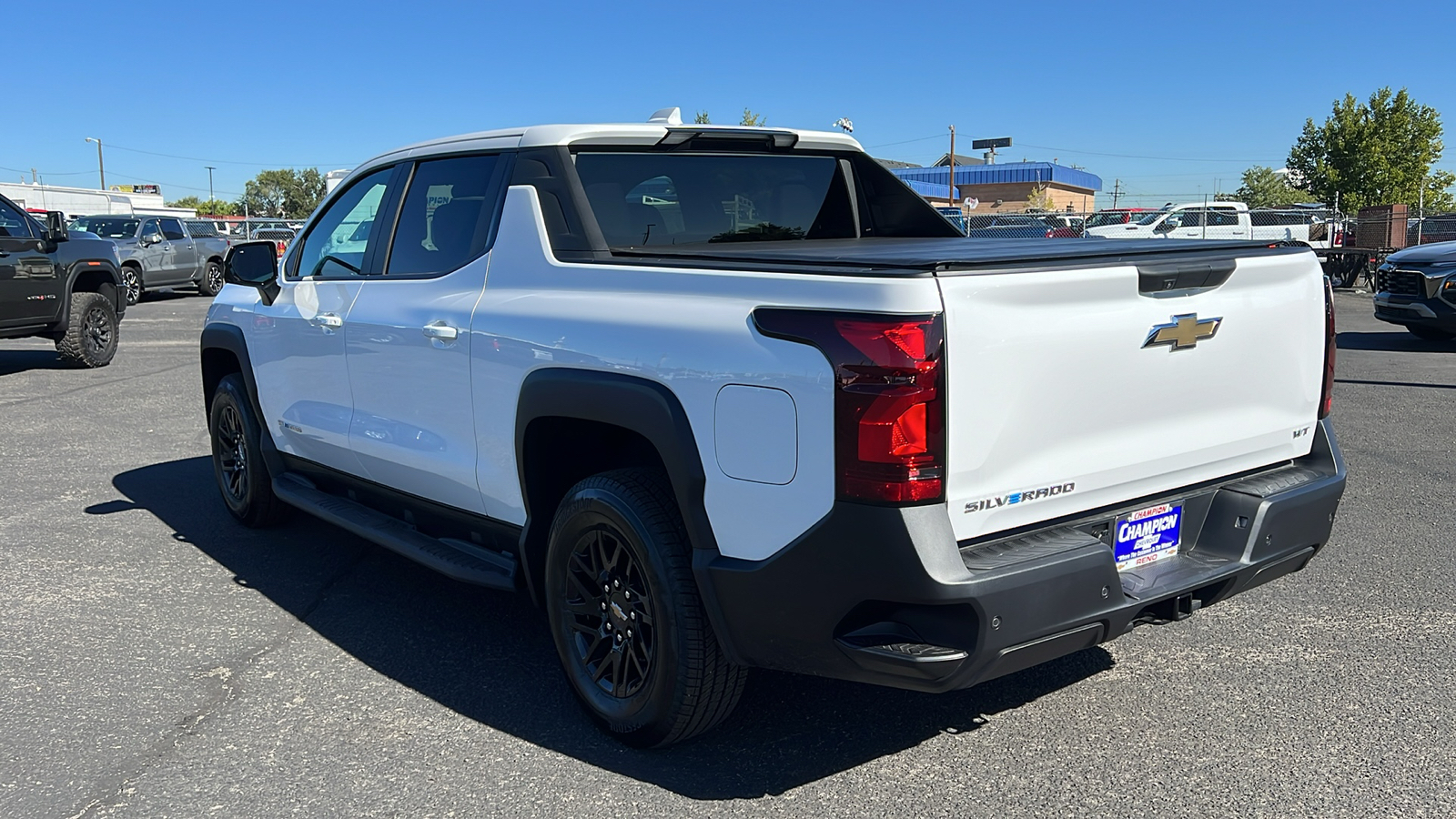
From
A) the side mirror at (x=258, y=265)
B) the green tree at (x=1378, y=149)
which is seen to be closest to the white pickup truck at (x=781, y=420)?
the side mirror at (x=258, y=265)

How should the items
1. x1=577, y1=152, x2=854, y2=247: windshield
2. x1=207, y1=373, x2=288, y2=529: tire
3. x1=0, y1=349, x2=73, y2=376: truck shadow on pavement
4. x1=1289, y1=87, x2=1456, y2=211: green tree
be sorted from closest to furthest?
x1=577, y1=152, x2=854, y2=247: windshield
x1=207, y1=373, x2=288, y2=529: tire
x1=0, y1=349, x2=73, y2=376: truck shadow on pavement
x1=1289, y1=87, x2=1456, y2=211: green tree

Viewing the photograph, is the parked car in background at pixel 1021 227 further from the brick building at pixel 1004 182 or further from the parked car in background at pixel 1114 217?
the brick building at pixel 1004 182

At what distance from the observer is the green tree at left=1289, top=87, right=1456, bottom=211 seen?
165 feet

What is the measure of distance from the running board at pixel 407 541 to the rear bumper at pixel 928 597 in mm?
→ 1173

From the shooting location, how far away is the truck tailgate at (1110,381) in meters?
2.72

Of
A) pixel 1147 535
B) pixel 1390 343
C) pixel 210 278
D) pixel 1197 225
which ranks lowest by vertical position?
pixel 1390 343

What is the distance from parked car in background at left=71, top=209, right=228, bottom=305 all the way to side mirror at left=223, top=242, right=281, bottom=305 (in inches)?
722

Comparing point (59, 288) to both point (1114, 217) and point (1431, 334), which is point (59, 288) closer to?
point (1431, 334)

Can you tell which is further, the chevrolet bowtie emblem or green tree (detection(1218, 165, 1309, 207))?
green tree (detection(1218, 165, 1309, 207))

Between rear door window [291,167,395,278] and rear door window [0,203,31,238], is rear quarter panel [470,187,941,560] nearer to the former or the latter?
rear door window [291,167,395,278]

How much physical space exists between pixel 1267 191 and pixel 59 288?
100995 mm

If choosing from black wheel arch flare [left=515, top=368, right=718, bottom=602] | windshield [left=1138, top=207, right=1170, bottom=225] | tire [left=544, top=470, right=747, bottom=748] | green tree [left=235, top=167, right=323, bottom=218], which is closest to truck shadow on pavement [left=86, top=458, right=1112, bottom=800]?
tire [left=544, top=470, right=747, bottom=748]

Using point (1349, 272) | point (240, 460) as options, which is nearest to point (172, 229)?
point (240, 460)

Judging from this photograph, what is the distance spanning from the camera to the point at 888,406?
104 inches
